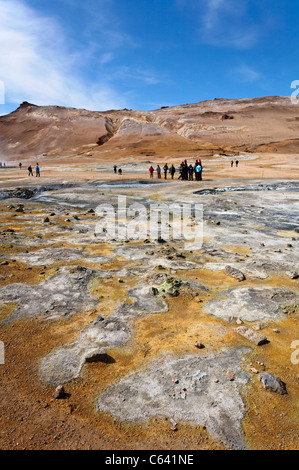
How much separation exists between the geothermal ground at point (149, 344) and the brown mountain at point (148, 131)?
184 ft

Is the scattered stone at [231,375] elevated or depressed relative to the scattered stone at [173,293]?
depressed

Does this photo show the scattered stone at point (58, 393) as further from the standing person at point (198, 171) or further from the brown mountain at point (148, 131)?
the brown mountain at point (148, 131)

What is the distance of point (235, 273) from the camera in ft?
19.7

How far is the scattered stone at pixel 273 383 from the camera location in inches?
122

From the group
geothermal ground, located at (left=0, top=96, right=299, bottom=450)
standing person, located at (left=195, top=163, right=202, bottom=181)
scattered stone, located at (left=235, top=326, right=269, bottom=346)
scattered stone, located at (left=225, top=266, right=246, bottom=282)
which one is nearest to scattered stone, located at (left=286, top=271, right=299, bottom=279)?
geothermal ground, located at (left=0, top=96, right=299, bottom=450)

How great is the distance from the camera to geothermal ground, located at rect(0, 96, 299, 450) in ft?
8.86

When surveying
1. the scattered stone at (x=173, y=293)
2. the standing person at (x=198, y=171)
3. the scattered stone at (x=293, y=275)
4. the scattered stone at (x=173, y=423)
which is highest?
the standing person at (x=198, y=171)

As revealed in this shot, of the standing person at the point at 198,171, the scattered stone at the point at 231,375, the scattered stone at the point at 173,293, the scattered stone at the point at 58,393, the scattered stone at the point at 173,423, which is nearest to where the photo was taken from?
the scattered stone at the point at 173,423

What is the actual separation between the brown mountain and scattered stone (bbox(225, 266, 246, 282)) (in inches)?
2219

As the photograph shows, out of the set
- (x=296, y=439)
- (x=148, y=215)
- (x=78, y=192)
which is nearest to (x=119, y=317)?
(x=296, y=439)

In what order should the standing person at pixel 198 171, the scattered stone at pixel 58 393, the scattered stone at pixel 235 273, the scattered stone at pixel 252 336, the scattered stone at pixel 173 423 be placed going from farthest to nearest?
the standing person at pixel 198 171, the scattered stone at pixel 235 273, the scattered stone at pixel 252 336, the scattered stone at pixel 58 393, the scattered stone at pixel 173 423

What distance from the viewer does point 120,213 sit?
12742mm

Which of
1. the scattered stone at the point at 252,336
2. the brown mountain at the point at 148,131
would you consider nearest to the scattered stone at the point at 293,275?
the scattered stone at the point at 252,336

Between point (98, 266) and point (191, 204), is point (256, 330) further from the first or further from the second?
point (191, 204)
